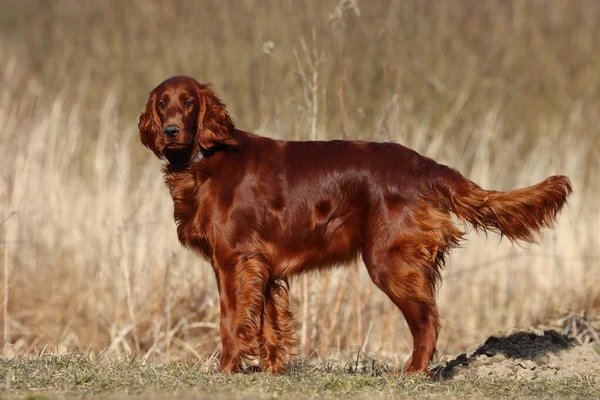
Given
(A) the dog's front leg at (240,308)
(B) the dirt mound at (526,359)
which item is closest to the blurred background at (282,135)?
(B) the dirt mound at (526,359)

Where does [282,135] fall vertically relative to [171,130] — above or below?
above

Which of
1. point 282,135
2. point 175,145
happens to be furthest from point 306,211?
point 282,135

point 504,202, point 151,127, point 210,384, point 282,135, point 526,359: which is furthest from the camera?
point 282,135

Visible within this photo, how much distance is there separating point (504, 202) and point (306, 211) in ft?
3.10

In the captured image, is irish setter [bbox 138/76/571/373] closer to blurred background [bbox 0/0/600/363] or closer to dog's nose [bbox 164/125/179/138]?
dog's nose [bbox 164/125/179/138]

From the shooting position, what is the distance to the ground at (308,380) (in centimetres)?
341

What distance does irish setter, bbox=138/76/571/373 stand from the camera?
13.2ft

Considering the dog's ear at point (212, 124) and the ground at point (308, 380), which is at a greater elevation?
the dog's ear at point (212, 124)

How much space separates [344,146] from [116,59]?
7.90m

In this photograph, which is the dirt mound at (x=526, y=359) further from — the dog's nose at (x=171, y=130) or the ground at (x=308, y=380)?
the dog's nose at (x=171, y=130)

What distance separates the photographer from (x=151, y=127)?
14.3ft

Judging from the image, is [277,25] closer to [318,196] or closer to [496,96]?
[496,96]

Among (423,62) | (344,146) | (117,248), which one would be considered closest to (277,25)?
(423,62)

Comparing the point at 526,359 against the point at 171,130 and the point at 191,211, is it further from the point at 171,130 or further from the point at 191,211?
the point at 171,130
